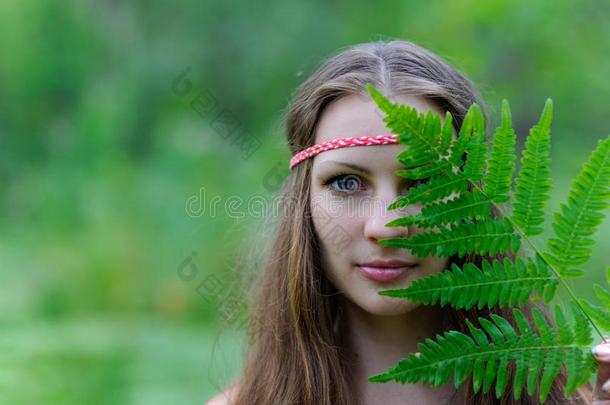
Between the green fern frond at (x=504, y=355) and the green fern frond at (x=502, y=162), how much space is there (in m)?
0.20

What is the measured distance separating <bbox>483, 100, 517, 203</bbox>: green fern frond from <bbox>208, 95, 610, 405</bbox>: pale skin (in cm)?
36

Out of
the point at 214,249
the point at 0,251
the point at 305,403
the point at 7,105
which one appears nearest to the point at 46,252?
the point at 0,251

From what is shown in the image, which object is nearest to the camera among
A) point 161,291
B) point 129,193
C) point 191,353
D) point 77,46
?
point 191,353

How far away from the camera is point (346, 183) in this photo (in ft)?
5.62

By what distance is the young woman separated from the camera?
1644 millimetres

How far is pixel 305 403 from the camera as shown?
72.9 inches

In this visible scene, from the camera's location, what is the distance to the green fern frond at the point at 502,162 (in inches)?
45.6

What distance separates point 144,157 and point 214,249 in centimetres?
256

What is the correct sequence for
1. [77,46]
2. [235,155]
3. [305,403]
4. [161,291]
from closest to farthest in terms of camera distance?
1. [305,403]
2. [161,291]
3. [235,155]
4. [77,46]

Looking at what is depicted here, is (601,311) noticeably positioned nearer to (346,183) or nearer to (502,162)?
(502,162)

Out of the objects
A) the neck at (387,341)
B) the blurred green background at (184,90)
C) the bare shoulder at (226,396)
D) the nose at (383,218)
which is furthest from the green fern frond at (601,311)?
the blurred green background at (184,90)

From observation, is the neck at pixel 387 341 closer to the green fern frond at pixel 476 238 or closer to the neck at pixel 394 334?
the neck at pixel 394 334

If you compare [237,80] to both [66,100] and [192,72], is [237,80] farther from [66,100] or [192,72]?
[66,100]

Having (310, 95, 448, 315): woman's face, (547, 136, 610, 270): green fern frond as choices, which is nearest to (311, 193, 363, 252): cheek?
(310, 95, 448, 315): woman's face
